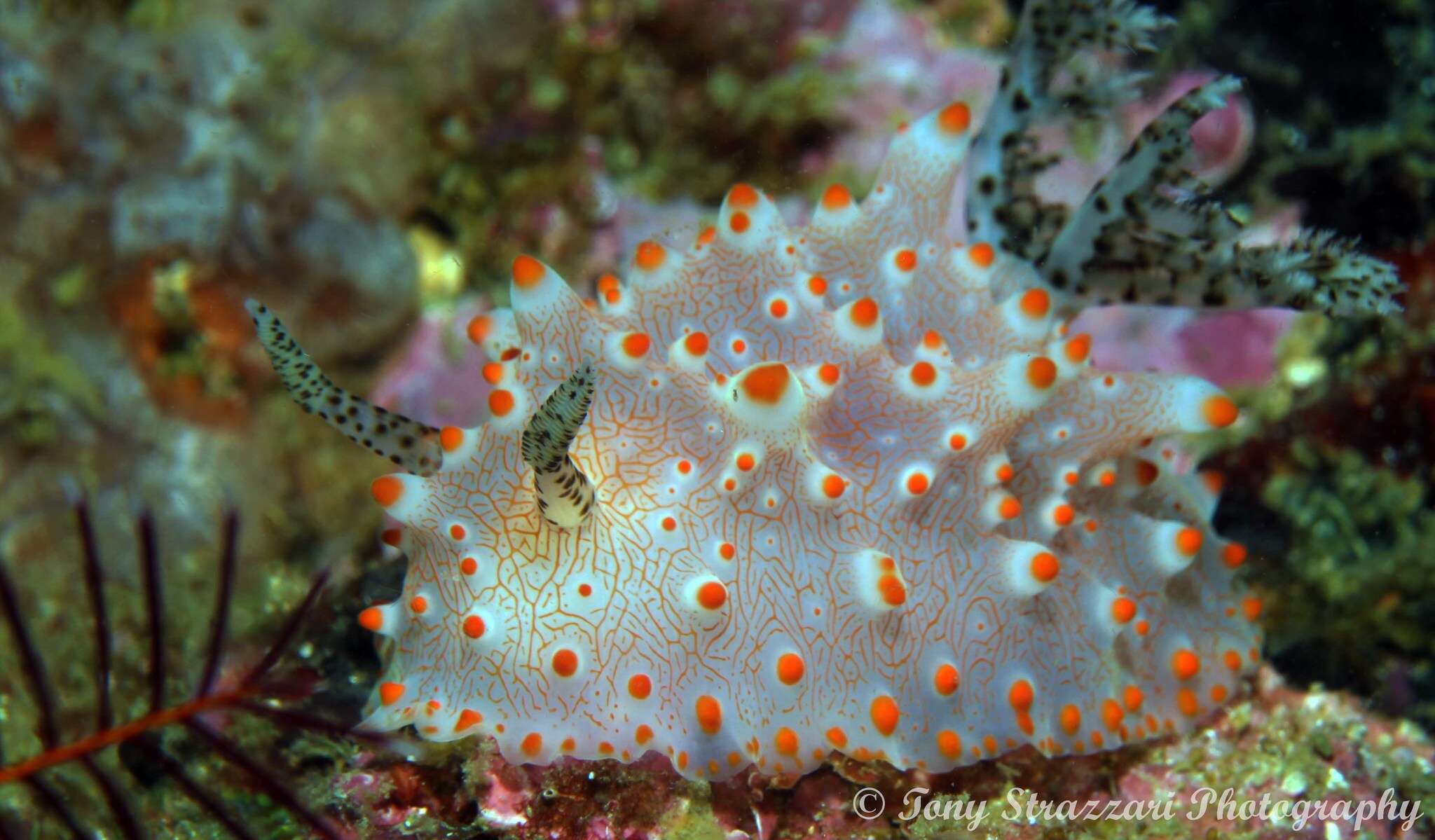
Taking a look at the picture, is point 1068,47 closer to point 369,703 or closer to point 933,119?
point 933,119

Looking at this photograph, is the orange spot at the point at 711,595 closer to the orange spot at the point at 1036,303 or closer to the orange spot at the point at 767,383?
the orange spot at the point at 767,383

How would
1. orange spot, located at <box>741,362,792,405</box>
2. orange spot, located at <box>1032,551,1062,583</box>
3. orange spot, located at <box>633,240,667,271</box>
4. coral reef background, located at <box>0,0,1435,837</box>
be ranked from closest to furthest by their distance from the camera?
orange spot, located at <box>741,362,792,405</box>, orange spot, located at <box>1032,551,1062,583</box>, orange spot, located at <box>633,240,667,271</box>, coral reef background, located at <box>0,0,1435,837</box>

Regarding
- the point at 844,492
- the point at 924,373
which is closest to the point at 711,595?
the point at 844,492

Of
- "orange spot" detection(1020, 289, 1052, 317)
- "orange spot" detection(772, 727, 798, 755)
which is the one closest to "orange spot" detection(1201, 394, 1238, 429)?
"orange spot" detection(1020, 289, 1052, 317)

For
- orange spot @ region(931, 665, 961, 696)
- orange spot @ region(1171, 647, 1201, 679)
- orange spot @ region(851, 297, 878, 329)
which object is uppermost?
orange spot @ region(851, 297, 878, 329)

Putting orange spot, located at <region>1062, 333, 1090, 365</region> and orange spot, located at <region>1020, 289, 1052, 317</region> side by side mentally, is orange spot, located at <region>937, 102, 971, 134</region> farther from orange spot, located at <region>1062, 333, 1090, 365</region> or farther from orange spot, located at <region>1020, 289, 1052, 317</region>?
orange spot, located at <region>1062, 333, 1090, 365</region>

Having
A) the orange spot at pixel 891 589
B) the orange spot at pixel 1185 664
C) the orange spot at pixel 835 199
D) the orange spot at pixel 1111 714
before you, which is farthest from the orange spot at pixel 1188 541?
the orange spot at pixel 835 199

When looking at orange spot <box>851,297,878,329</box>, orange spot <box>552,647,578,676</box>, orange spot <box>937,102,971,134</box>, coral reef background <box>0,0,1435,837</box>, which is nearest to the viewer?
orange spot <box>552,647,578,676</box>
